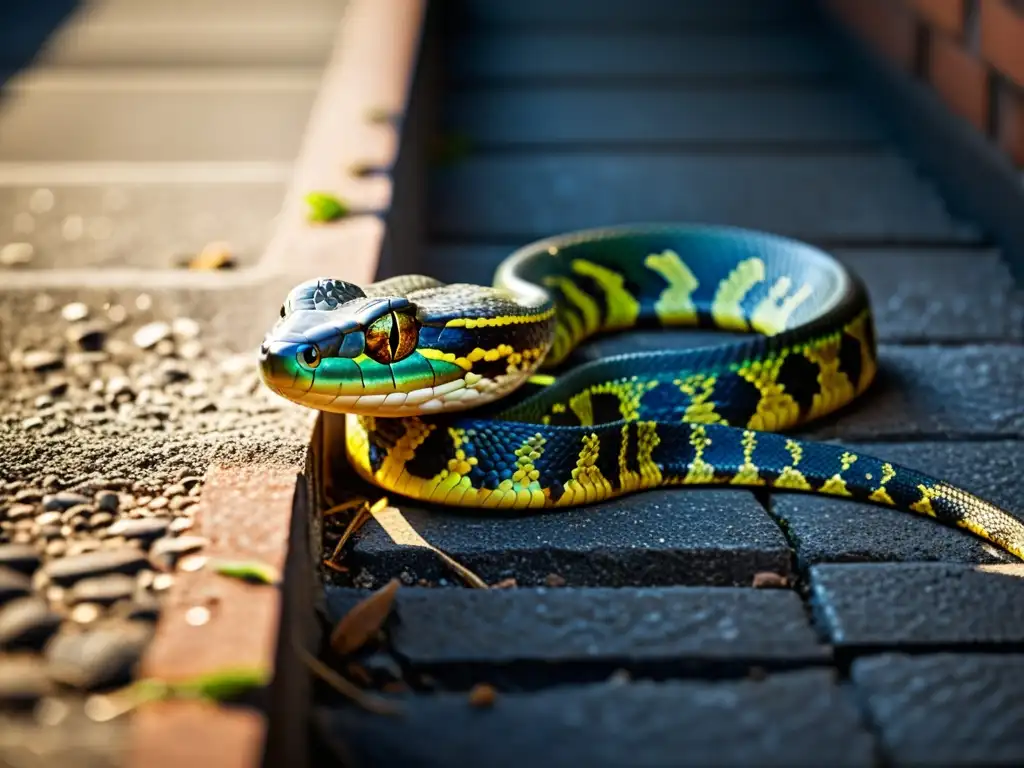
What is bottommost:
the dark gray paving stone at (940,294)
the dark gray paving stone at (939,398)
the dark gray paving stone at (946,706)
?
the dark gray paving stone at (940,294)

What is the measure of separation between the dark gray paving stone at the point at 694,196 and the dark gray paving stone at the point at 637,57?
1.43 metres

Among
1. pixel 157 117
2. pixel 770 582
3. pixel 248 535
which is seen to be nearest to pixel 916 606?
pixel 770 582

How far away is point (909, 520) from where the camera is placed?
338 centimetres

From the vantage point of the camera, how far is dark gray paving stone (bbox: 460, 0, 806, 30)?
Result: 8.78m

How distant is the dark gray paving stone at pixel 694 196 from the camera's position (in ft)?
19.0

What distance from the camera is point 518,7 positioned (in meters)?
9.20

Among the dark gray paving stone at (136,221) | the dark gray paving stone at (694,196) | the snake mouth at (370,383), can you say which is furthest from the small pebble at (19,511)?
the dark gray paving stone at (694,196)

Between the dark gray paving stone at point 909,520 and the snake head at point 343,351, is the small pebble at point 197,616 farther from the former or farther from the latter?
the dark gray paving stone at point 909,520

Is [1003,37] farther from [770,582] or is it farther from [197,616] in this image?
[197,616]

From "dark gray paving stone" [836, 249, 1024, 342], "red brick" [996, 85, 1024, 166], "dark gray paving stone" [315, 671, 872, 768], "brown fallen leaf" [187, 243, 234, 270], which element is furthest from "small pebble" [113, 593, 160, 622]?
"red brick" [996, 85, 1024, 166]

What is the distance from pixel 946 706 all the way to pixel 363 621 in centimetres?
120

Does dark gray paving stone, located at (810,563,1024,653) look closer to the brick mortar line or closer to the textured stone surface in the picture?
the brick mortar line

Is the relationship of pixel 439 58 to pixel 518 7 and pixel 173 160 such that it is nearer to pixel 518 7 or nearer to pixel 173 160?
pixel 518 7

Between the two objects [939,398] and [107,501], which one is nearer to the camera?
[107,501]
